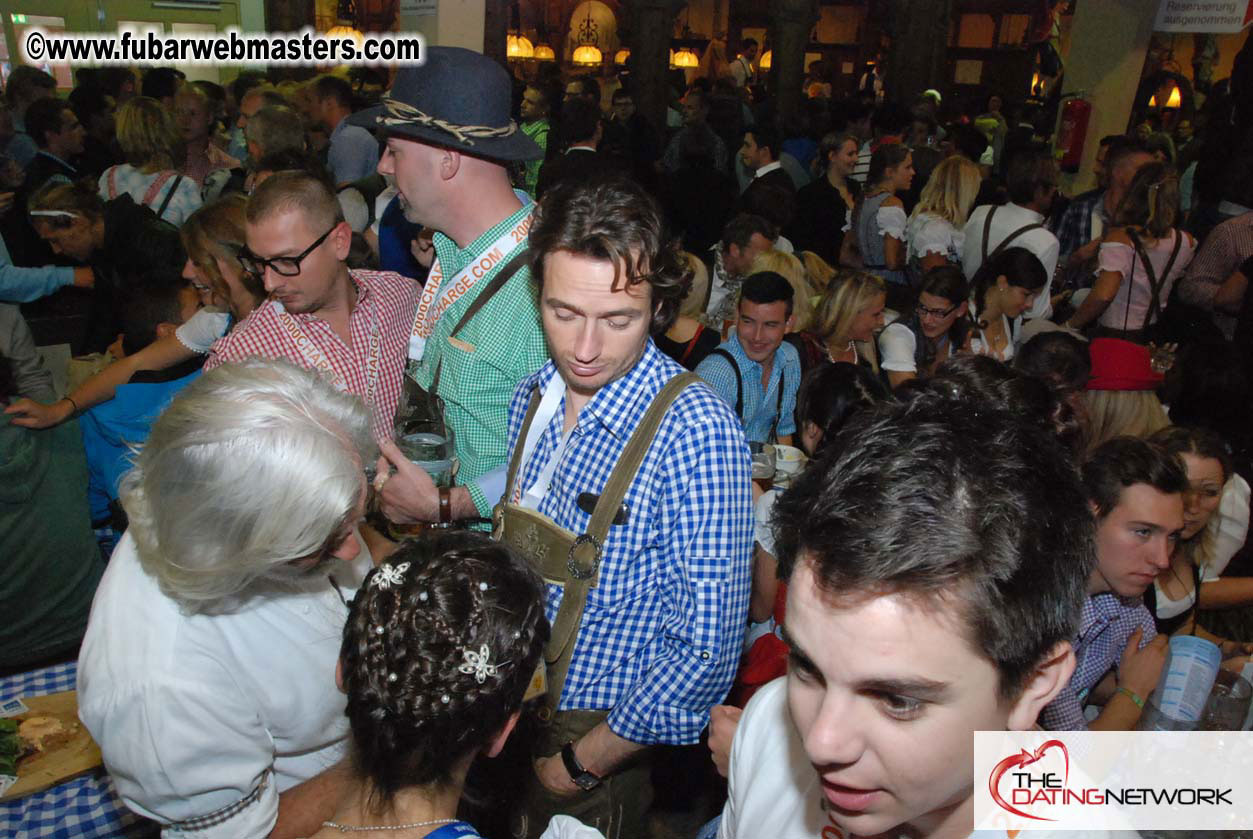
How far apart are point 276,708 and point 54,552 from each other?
1.82m

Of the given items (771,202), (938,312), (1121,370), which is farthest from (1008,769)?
(771,202)

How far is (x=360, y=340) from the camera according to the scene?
9.78 feet

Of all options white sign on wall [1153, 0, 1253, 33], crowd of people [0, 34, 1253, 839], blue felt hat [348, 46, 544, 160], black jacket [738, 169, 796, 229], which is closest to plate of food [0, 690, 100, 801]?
crowd of people [0, 34, 1253, 839]

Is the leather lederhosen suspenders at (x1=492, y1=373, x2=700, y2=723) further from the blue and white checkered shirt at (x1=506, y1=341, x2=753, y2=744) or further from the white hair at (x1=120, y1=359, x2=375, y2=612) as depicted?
the white hair at (x1=120, y1=359, x2=375, y2=612)

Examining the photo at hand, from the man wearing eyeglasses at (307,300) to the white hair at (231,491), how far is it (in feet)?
3.49

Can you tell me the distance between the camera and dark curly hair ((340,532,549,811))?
140 centimetres

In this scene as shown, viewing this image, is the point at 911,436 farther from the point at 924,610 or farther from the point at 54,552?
the point at 54,552

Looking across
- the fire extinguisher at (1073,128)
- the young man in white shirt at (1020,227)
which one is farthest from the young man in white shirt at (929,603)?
the fire extinguisher at (1073,128)

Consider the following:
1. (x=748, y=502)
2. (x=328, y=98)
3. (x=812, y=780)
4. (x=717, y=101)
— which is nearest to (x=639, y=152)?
(x=717, y=101)

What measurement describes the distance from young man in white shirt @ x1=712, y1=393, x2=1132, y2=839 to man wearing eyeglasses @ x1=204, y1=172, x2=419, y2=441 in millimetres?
1918

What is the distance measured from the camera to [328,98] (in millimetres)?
7512

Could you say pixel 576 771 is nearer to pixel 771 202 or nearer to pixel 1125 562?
pixel 1125 562

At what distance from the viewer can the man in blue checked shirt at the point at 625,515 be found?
183 cm

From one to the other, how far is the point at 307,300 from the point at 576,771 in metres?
1.70
